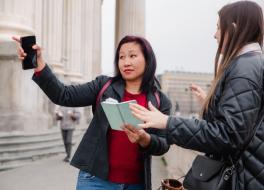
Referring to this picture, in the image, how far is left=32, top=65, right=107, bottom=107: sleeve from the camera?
3.50 meters

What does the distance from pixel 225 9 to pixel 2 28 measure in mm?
9183

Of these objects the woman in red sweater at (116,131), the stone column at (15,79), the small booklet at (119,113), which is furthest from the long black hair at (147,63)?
the stone column at (15,79)

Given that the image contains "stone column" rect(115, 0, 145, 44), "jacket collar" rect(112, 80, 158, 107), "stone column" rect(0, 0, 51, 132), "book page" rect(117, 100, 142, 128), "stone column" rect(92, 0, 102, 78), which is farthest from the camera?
"stone column" rect(115, 0, 145, 44)

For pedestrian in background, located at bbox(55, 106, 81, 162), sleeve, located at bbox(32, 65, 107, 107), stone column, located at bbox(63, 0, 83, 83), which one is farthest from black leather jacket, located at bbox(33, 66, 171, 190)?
stone column, located at bbox(63, 0, 83, 83)

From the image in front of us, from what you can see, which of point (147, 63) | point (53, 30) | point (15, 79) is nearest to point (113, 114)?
point (147, 63)

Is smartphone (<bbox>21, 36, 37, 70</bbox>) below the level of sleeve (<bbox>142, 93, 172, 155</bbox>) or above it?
above

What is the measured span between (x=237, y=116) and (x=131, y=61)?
1385 millimetres

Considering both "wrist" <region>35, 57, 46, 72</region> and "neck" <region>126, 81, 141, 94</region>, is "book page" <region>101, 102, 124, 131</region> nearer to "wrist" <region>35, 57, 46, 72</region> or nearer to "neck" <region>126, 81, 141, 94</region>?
"neck" <region>126, 81, 141, 94</region>

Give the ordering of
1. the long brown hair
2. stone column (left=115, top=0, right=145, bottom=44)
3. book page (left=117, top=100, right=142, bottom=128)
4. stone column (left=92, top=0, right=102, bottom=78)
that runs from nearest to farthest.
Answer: the long brown hair < book page (left=117, top=100, right=142, bottom=128) < stone column (left=92, top=0, right=102, bottom=78) < stone column (left=115, top=0, right=145, bottom=44)

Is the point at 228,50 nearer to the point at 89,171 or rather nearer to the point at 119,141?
the point at 119,141

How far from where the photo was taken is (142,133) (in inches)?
126

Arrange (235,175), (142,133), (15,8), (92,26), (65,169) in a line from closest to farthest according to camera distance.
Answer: (235,175) < (142,133) < (65,169) < (15,8) < (92,26)

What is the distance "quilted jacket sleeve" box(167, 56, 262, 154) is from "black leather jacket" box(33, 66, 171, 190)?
0.91 metres

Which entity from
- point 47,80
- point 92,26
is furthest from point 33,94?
point 92,26
